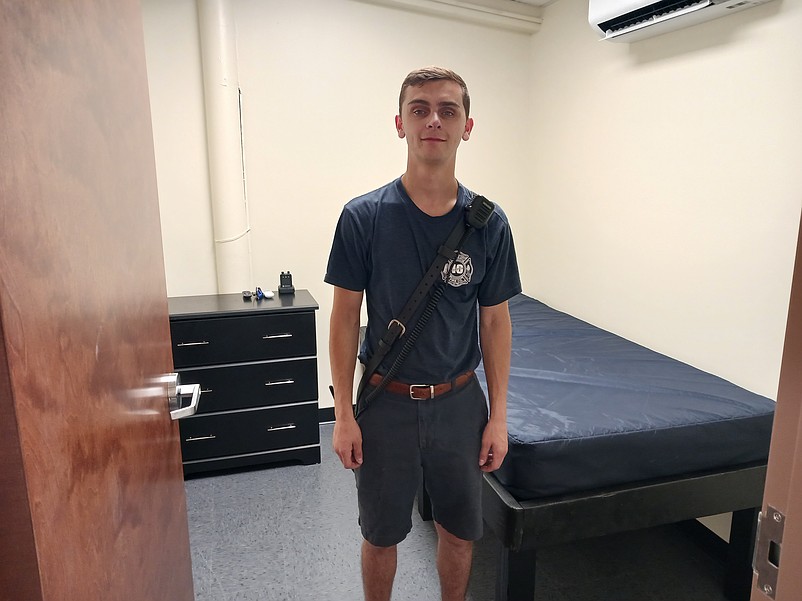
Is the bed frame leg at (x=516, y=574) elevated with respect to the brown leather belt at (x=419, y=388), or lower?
lower

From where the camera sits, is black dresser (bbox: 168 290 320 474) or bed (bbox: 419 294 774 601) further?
black dresser (bbox: 168 290 320 474)

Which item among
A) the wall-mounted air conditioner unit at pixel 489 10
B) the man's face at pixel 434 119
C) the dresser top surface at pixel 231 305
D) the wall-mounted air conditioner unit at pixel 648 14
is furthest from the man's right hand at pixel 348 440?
the wall-mounted air conditioner unit at pixel 489 10

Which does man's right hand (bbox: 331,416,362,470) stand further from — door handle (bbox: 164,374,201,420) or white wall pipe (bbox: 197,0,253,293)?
white wall pipe (bbox: 197,0,253,293)

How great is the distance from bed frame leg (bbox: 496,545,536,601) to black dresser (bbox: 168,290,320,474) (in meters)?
1.43

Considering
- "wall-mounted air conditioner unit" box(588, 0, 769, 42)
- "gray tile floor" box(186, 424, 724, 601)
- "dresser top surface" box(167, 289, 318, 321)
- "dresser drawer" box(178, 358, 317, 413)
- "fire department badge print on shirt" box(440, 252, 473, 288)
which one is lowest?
"gray tile floor" box(186, 424, 724, 601)

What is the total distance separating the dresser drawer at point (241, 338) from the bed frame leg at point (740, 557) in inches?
77.3

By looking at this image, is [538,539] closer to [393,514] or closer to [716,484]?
[393,514]

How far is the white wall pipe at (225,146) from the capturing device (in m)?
2.87

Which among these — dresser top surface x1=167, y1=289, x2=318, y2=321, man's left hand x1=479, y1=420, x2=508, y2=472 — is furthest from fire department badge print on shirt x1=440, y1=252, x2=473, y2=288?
dresser top surface x1=167, y1=289, x2=318, y2=321

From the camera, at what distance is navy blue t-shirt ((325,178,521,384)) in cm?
143

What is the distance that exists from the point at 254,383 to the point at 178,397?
62.8 inches

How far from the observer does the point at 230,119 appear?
2.97 meters

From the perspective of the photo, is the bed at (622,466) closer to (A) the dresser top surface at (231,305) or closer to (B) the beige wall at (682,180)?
(B) the beige wall at (682,180)

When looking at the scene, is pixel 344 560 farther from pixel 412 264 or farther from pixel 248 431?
pixel 412 264
